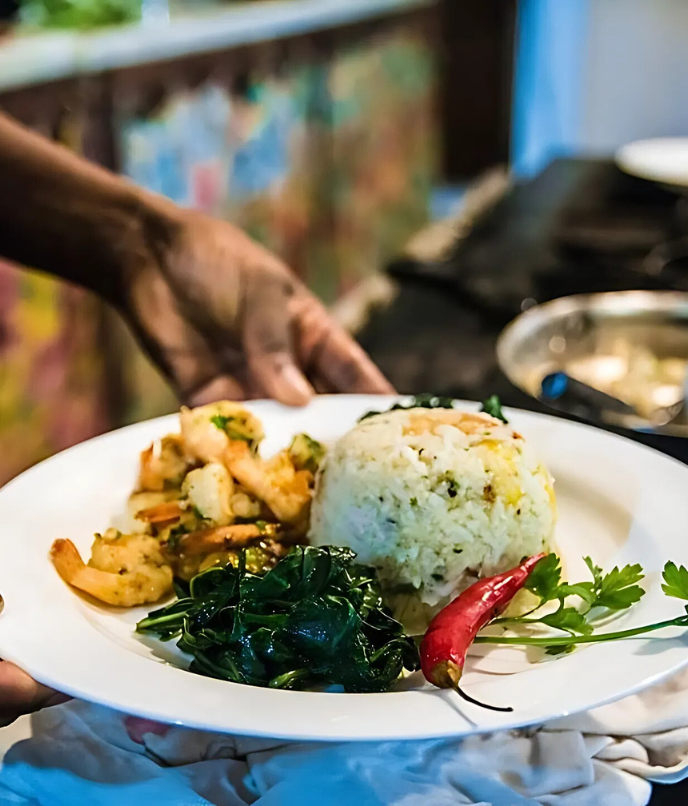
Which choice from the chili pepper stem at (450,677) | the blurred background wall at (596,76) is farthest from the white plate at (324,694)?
the blurred background wall at (596,76)

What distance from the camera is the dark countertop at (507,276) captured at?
2031mm

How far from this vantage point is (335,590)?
2.93 feet

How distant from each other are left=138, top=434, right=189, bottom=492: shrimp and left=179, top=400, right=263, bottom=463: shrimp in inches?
0.7

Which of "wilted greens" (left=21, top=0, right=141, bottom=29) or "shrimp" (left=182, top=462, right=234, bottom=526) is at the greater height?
"wilted greens" (left=21, top=0, right=141, bottom=29)

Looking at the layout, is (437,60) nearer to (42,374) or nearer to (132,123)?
(132,123)

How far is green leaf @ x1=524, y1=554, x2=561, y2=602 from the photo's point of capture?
1.00 meters

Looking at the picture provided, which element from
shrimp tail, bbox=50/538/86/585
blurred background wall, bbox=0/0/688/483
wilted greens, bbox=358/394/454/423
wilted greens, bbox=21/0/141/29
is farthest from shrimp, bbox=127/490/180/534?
wilted greens, bbox=21/0/141/29

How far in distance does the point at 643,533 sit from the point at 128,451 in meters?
0.65

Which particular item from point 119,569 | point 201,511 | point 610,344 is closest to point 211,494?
point 201,511

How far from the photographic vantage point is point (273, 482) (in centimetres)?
113

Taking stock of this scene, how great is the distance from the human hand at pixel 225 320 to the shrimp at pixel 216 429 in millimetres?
257

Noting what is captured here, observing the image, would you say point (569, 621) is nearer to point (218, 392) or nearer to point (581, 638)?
point (581, 638)

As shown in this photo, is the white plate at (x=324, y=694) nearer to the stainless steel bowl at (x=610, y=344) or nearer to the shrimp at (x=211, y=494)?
the shrimp at (x=211, y=494)

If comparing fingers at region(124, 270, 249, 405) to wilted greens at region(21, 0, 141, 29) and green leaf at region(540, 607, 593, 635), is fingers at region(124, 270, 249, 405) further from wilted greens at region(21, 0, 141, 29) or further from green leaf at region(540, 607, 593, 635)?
wilted greens at region(21, 0, 141, 29)
